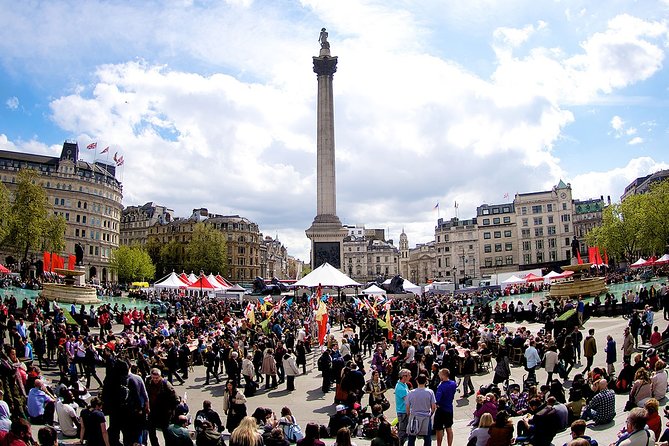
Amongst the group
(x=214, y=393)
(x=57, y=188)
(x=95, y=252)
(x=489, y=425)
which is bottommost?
(x=214, y=393)

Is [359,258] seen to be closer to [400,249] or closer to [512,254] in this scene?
[400,249]

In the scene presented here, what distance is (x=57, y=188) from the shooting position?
8962 cm

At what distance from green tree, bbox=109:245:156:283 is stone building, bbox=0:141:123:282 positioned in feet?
11.2

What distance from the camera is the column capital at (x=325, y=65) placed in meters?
68.3

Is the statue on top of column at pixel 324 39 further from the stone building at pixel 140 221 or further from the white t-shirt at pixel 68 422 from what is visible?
the stone building at pixel 140 221

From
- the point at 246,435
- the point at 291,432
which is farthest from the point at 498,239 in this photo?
the point at 246,435

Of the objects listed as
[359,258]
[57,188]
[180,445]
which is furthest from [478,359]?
[359,258]

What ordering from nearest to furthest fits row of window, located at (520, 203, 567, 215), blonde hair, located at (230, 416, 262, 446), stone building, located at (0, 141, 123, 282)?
blonde hair, located at (230, 416, 262, 446)
stone building, located at (0, 141, 123, 282)
row of window, located at (520, 203, 567, 215)

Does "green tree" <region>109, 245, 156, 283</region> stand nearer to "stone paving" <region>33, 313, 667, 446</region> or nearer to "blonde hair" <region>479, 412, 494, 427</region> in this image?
"stone paving" <region>33, 313, 667, 446</region>

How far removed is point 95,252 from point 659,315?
88547mm

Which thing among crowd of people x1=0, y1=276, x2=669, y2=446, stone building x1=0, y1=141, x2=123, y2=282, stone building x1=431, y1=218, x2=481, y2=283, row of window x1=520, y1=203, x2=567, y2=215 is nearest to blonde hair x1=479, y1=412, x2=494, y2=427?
crowd of people x1=0, y1=276, x2=669, y2=446

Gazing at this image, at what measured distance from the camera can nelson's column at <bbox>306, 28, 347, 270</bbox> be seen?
62.6 metres

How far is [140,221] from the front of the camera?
Answer: 13438 cm

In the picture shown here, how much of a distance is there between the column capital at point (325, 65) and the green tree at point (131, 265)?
47.6 m
